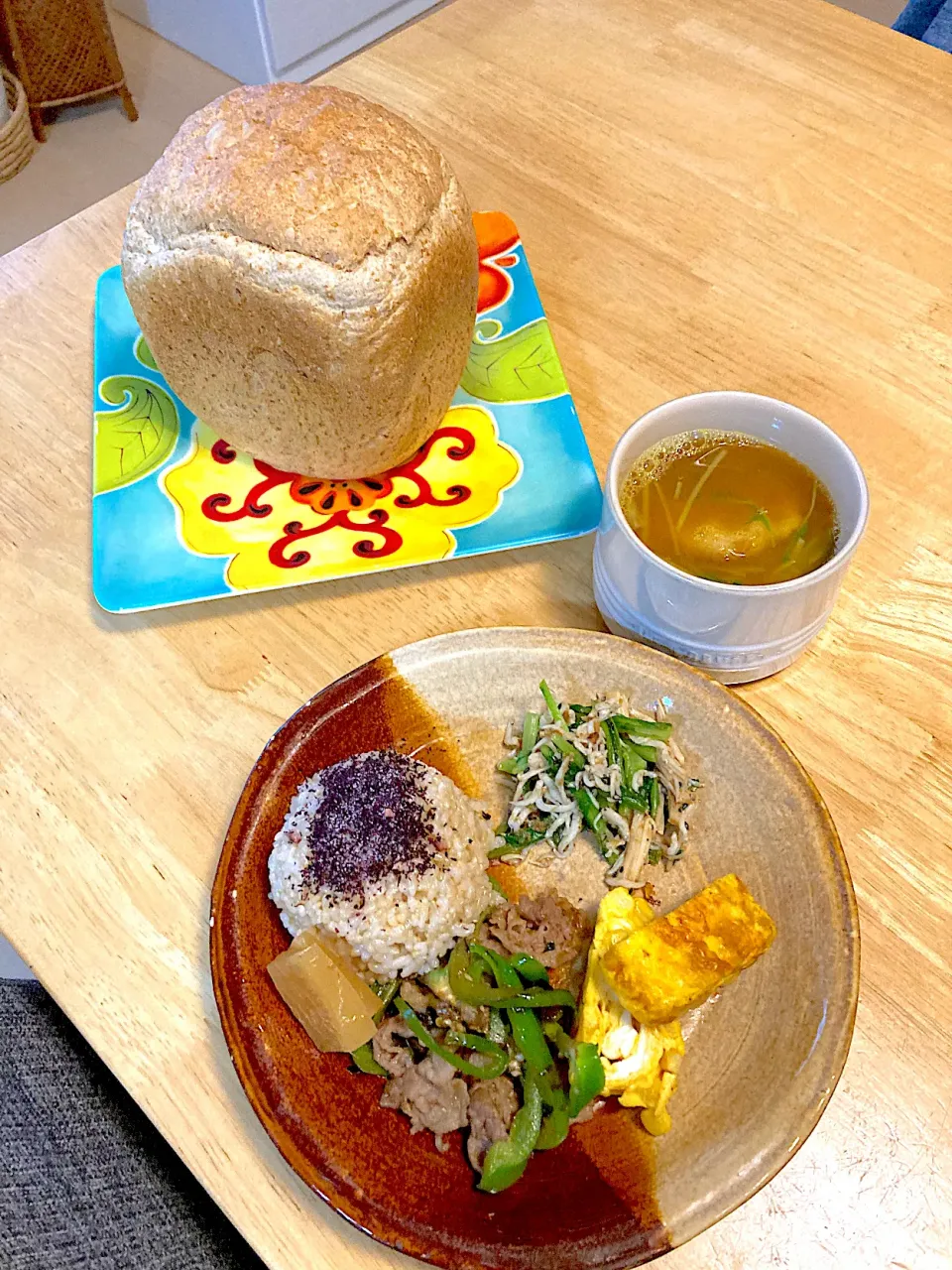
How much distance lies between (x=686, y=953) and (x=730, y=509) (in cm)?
39

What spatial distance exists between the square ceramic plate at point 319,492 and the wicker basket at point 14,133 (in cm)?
197

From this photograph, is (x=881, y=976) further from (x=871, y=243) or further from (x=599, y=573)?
(x=871, y=243)

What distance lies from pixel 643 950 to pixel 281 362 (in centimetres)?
62

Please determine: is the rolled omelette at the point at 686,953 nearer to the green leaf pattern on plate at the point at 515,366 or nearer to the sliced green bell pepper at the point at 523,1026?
the sliced green bell pepper at the point at 523,1026

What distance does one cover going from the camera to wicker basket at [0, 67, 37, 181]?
8.79 feet

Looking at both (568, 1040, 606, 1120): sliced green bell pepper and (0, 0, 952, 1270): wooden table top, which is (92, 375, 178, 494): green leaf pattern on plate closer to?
(0, 0, 952, 1270): wooden table top

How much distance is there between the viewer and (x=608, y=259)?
4.15ft

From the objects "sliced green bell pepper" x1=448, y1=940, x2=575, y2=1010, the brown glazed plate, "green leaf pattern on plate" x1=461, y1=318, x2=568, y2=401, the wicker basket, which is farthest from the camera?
the wicker basket

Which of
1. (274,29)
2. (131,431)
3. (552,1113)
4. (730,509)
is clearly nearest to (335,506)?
(131,431)

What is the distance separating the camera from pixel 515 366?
1145mm

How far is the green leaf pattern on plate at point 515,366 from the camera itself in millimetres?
1123

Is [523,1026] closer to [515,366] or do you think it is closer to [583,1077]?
[583,1077]

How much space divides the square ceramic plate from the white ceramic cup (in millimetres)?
149

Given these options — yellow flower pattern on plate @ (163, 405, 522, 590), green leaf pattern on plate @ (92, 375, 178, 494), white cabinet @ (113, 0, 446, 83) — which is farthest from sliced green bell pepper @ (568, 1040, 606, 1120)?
white cabinet @ (113, 0, 446, 83)
